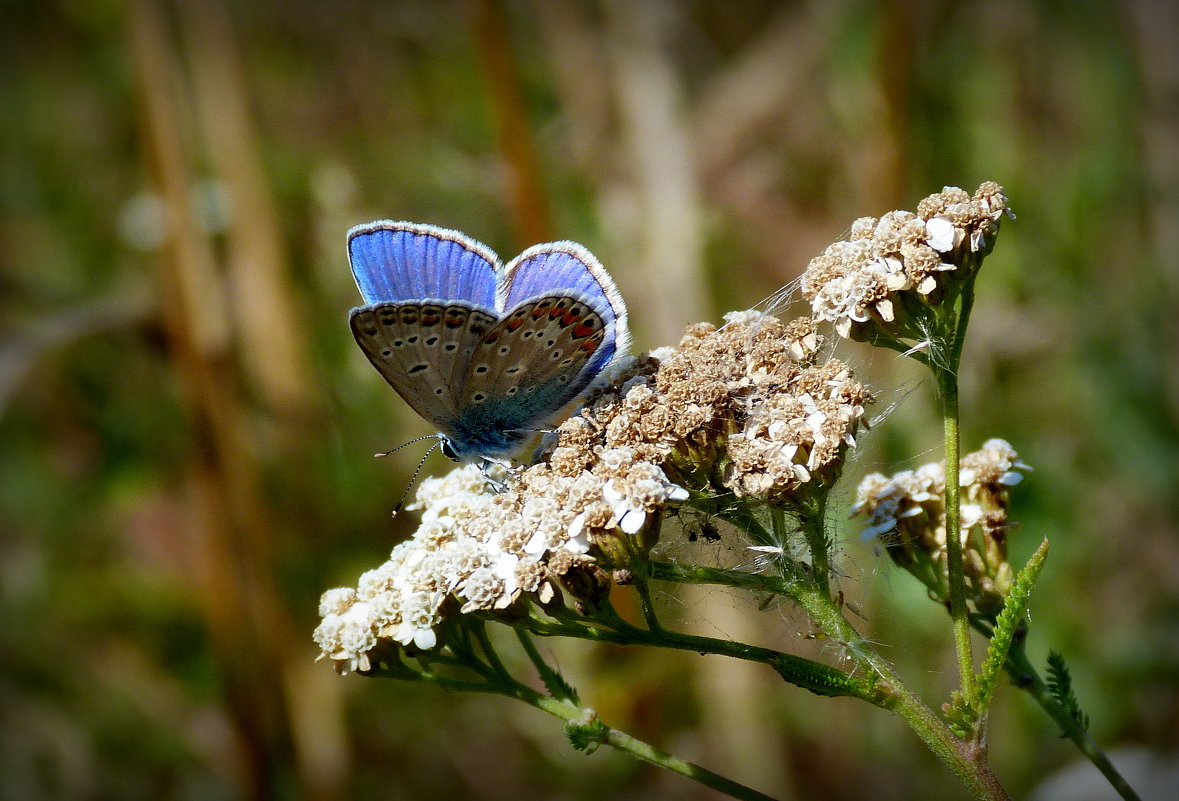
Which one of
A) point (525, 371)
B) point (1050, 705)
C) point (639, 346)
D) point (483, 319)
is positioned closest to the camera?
point (1050, 705)

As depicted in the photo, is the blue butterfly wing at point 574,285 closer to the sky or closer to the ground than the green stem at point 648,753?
closer to the sky

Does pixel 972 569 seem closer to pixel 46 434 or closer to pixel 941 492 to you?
pixel 941 492

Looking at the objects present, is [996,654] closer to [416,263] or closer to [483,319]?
[483,319]

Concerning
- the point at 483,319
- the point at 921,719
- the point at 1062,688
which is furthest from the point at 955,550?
the point at 483,319

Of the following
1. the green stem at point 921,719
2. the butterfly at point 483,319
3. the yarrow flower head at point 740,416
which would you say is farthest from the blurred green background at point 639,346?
the green stem at point 921,719

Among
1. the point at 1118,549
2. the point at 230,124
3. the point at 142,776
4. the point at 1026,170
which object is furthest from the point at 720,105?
the point at 142,776

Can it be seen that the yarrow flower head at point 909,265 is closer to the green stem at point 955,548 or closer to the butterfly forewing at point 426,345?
the green stem at point 955,548

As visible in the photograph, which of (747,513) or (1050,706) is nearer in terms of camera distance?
(1050,706)
